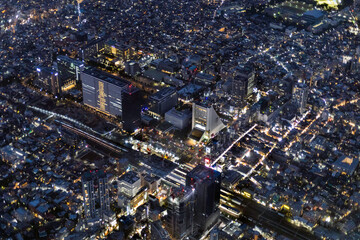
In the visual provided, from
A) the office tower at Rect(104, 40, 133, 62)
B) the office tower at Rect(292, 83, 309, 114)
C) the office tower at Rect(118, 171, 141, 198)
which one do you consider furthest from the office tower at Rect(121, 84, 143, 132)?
the office tower at Rect(292, 83, 309, 114)

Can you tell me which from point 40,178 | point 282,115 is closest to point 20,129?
point 40,178

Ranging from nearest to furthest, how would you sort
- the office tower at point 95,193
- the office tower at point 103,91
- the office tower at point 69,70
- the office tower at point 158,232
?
1. the office tower at point 158,232
2. the office tower at point 95,193
3. the office tower at point 103,91
4. the office tower at point 69,70

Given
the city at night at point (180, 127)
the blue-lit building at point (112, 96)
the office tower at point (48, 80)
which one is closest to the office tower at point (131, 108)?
the blue-lit building at point (112, 96)

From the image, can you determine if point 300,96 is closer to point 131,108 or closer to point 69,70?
point 131,108

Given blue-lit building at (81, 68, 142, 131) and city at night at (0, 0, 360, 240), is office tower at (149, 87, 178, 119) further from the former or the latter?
blue-lit building at (81, 68, 142, 131)

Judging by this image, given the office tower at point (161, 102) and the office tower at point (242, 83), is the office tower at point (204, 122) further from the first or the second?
the office tower at point (242, 83)

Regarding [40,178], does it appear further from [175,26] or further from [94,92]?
[175,26]
